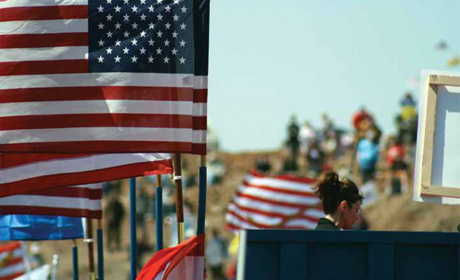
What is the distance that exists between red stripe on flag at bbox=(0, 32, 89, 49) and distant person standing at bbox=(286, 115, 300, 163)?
1183 inches

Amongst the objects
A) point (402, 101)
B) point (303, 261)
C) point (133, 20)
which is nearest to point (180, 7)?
point (133, 20)

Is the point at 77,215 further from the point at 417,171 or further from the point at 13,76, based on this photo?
the point at 417,171

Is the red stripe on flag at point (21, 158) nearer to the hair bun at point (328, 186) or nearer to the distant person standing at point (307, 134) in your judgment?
the hair bun at point (328, 186)

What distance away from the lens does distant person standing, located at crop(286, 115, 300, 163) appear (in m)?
41.0

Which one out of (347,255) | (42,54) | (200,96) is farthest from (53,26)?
(347,255)

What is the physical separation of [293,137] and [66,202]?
2745cm

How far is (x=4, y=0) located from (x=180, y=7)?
1446mm

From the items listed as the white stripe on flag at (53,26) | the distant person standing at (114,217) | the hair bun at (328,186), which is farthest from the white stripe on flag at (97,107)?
the distant person standing at (114,217)

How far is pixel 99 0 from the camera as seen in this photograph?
10898mm

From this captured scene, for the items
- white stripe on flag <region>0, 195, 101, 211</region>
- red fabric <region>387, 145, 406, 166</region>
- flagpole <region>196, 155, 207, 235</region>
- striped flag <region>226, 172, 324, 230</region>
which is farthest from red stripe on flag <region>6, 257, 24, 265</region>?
red fabric <region>387, 145, 406, 166</region>

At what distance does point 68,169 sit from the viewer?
12109mm

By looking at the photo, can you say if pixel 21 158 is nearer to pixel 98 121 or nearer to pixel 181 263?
pixel 98 121

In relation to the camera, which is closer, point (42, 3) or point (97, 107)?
point (97, 107)

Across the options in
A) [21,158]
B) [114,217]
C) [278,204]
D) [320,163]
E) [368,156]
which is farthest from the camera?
[320,163]
